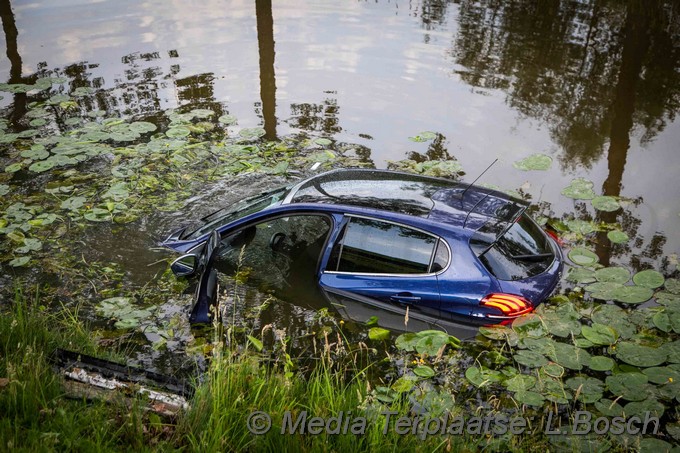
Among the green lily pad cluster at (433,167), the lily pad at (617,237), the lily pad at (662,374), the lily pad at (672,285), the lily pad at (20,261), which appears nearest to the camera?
the lily pad at (662,374)

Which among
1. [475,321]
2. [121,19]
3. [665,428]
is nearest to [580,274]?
[475,321]

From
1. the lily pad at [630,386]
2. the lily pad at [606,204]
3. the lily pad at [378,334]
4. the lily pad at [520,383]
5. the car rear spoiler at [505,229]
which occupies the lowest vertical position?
the lily pad at [378,334]

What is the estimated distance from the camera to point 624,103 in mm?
11414

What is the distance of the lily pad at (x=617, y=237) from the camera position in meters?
7.33

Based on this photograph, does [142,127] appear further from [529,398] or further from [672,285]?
[672,285]

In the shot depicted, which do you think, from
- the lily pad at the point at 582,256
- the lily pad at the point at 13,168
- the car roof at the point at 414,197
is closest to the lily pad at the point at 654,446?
the car roof at the point at 414,197

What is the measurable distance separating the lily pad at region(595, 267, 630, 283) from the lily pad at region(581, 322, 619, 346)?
96 centimetres

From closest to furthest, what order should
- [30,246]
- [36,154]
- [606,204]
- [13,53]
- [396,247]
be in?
[396,247] < [30,246] < [606,204] < [36,154] < [13,53]

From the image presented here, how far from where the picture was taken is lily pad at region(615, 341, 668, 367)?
503 cm

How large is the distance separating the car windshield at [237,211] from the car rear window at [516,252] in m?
2.23

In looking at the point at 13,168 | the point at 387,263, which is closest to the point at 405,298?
the point at 387,263

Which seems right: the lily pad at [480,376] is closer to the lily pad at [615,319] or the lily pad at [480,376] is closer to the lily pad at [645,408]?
the lily pad at [645,408]

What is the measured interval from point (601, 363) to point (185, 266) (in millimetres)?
4211

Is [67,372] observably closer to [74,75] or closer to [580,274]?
[580,274]
